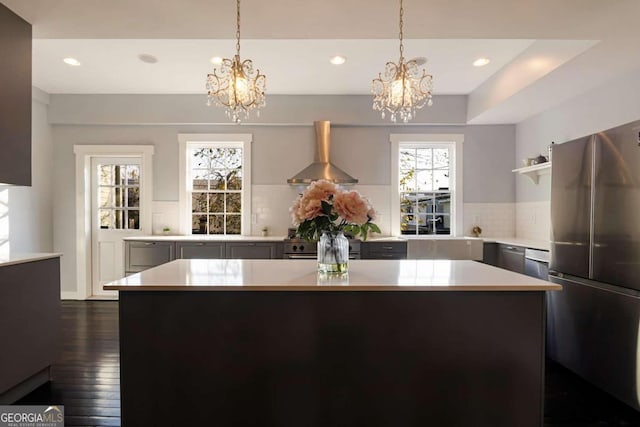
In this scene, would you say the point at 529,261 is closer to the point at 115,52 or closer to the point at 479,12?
the point at 479,12

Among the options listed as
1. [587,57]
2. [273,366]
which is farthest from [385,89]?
[273,366]

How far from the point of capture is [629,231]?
7.34 feet

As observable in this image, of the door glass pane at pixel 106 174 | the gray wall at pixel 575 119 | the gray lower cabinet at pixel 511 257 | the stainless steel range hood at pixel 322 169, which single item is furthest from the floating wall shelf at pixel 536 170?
the door glass pane at pixel 106 174

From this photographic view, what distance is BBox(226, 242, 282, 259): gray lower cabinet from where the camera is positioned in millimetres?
4430

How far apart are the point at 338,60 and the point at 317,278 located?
2749mm

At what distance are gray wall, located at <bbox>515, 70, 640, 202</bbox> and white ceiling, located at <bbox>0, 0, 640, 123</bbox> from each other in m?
0.13

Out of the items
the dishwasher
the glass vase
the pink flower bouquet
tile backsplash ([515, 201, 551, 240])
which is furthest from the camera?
tile backsplash ([515, 201, 551, 240])

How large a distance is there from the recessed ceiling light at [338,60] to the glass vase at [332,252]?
8.14 ft

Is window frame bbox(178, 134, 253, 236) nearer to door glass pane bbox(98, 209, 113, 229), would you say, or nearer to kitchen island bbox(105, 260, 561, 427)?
door glass pane bbox(98, 209, 113, 229)

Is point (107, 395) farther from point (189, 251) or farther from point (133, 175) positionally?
point (133, 175)

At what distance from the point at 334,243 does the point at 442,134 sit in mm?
3796

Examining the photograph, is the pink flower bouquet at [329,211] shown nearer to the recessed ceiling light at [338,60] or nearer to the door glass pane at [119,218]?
the recessed ceiling light at [338,60]

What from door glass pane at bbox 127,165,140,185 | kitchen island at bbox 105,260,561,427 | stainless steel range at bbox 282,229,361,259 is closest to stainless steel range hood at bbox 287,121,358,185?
stainless steel range at bbox 282,229,361,259

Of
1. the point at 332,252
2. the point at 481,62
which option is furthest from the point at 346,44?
the point at 332,252
